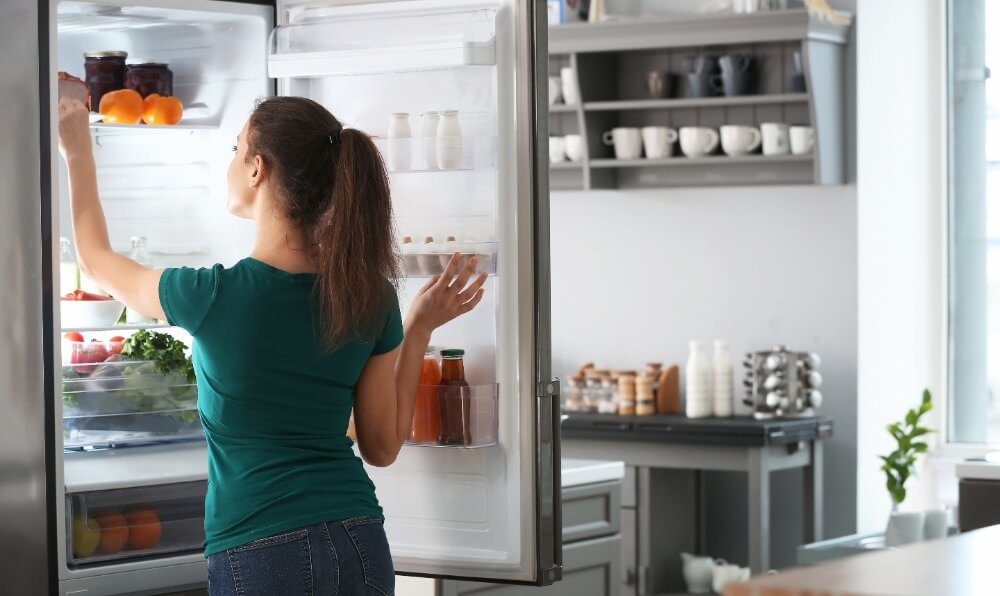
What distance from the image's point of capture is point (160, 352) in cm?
261

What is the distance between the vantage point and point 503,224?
2.20 m

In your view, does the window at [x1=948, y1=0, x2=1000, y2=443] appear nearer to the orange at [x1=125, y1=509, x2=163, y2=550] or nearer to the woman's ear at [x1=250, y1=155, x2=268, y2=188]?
the orange at [x1=125, y1=509, x2=163, y2=550]

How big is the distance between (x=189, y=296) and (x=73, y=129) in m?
0.58

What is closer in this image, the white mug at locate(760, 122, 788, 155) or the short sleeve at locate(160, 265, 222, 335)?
the short sleeve at locate(160, 265, 222, 335)

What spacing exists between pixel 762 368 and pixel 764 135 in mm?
756

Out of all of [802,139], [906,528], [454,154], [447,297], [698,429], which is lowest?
[906,528]

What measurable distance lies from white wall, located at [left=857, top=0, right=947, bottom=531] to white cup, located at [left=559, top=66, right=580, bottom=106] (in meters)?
0.95

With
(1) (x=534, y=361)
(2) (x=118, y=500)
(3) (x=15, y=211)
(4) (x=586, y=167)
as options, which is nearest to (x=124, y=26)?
(3) (x=15, y=211)

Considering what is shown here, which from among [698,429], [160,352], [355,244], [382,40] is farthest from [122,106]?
[698,429]

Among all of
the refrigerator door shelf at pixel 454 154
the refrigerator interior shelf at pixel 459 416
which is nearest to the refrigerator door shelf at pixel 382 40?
the refrigerator door shelf at pixel 454 154

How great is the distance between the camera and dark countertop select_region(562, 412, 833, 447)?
421cm

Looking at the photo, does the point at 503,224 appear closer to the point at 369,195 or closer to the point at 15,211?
the point at 369,195

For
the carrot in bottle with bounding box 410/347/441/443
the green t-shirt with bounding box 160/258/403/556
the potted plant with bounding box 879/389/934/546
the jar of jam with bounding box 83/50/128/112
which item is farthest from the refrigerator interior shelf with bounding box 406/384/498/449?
the potted plant with bounding box 879/389/934/546

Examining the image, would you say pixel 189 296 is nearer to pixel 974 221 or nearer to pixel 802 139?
pixel 802 139
